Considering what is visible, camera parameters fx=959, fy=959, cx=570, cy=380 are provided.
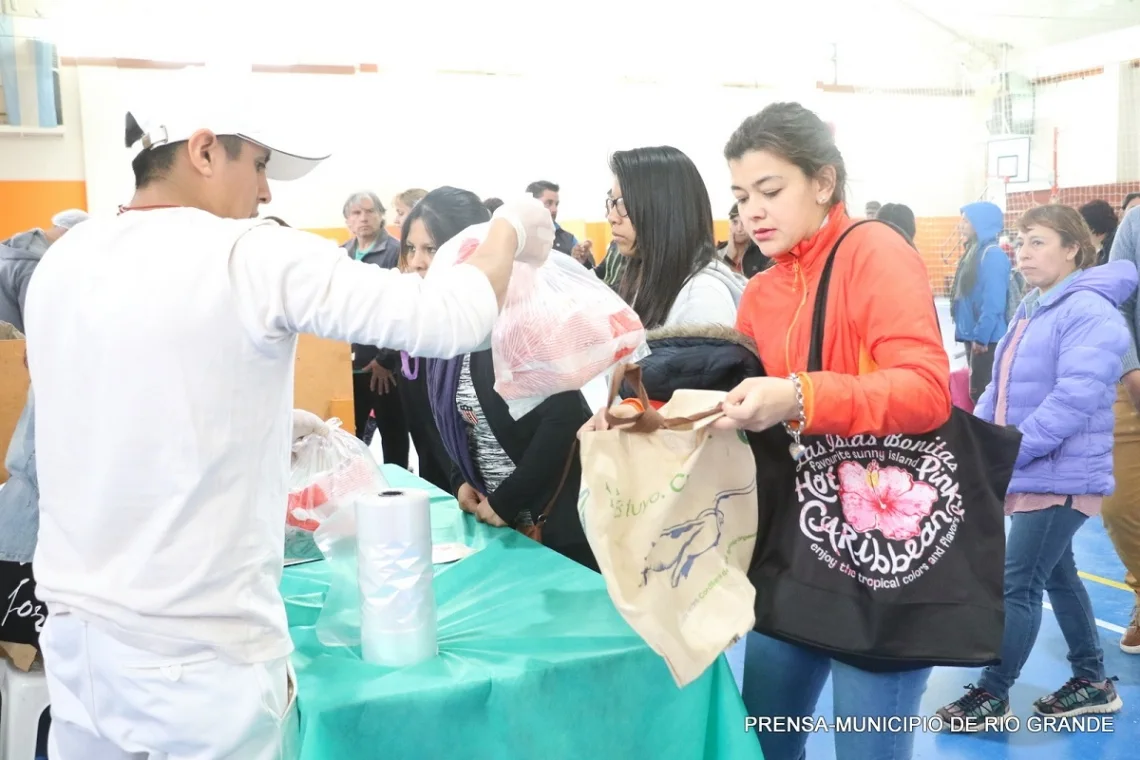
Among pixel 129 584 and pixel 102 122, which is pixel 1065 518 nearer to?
pixel 129 584

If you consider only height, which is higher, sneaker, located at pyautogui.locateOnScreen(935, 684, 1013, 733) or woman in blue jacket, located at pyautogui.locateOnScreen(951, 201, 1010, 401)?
woman in blue jacket, located at pyautogui.locateOnScreen(951, 201, 1010, 401)

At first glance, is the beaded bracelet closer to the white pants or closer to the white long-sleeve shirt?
the white long-sleeve shirt

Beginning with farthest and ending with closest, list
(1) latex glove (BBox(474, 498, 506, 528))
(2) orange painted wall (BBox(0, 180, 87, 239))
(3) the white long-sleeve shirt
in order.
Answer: (2) orange painted wall (BBox(0, 180, 87, 239))
(1) latex glove (BBox(474, 498, 506, 528))
(3) the white long-sleeve shirt

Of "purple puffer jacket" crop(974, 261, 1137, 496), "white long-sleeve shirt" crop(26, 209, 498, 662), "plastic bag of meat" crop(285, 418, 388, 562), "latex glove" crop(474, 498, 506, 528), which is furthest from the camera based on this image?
"purple puffer jacket" crop(974, 261, 1137, 496)

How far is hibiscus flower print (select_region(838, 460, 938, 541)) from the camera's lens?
4.54 ft

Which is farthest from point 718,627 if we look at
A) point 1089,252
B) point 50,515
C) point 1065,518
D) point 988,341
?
point 988,341

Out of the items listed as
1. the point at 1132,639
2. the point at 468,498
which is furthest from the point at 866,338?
the point at 1132,639

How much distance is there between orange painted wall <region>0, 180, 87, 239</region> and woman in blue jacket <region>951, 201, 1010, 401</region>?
802 cm

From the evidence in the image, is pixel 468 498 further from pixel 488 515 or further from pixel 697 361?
pixel 697 361

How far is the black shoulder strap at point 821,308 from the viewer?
1438 mm

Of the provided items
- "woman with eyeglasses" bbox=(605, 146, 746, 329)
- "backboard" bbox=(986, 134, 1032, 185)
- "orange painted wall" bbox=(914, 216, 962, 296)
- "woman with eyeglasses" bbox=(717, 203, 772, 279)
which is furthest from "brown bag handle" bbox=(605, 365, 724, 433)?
→ "backboard" bbox=(986, 134, 1032, 185)

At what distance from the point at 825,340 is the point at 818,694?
63 cm

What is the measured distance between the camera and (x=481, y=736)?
1.37m

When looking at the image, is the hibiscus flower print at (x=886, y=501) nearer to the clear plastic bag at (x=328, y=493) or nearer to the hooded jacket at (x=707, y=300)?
the hooded jacket at (x=707, y=300)
